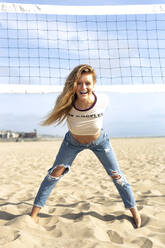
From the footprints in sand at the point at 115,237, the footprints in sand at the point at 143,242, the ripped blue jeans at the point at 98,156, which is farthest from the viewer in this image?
the ripped blue jeans at the point at 98,156

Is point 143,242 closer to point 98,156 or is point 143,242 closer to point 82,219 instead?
point 82,219

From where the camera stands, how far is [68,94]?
7.19 ft

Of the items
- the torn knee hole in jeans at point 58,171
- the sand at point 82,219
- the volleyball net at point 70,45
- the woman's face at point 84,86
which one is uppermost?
the volleyball net at point 70,45

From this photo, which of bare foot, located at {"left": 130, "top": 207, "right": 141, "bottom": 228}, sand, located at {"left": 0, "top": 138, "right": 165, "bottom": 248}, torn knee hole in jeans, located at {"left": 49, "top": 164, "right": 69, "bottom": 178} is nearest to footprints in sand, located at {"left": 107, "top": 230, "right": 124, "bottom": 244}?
sand, located at {"left": 0, "top": 138, "right": 165, "bottom": 248}

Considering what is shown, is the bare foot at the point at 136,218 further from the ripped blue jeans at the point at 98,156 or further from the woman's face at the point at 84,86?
the woman's face at the point at 84,86

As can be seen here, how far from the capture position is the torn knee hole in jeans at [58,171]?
97.5 inches

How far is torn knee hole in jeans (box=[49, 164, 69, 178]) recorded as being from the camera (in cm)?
248

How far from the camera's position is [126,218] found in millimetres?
2590

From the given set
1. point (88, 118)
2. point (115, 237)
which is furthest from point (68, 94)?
point (115, 237)

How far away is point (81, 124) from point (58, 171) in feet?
1.75

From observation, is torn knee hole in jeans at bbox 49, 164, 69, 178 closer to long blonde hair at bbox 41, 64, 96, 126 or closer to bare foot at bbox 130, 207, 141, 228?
long blonde hair at bbox 41, 64, 96, 126

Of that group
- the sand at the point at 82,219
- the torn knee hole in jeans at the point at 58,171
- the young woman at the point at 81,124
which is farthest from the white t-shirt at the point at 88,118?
the sand at the point at 82,219

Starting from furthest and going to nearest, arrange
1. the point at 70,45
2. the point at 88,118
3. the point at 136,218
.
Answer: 1. the point at 70,45
2. the point at 136,218
3. the point at 88,118

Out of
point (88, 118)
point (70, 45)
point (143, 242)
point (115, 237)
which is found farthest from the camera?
point (70, 45)
